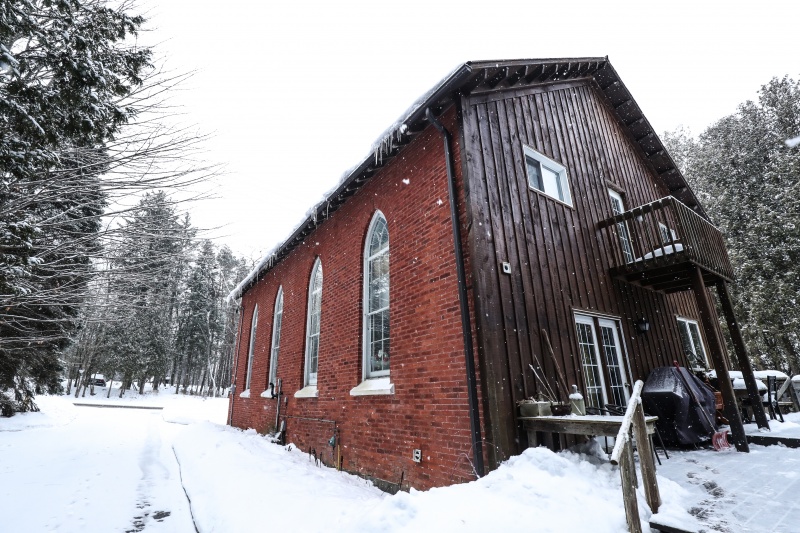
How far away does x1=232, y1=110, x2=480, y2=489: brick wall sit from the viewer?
4.77 m

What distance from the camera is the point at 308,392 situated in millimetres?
8148

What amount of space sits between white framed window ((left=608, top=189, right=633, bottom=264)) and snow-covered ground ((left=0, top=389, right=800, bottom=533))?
12.3 ft

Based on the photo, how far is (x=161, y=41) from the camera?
3938mm

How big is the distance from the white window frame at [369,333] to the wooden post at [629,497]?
3300 mm

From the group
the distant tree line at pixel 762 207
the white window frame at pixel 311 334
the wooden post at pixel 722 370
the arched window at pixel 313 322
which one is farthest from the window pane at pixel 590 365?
the distant tree line at pixel 762 207

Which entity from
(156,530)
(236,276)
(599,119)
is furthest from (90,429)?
(236,276)

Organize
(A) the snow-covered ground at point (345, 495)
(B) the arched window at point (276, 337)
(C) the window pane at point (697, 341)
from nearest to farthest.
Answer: (A) the snow-covered ground at point (345, 495) < (C) the window pane at point (697, 341) < (B) the arched window at point (276, 337)

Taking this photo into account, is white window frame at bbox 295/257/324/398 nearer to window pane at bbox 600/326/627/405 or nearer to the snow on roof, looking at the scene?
the snow on roof

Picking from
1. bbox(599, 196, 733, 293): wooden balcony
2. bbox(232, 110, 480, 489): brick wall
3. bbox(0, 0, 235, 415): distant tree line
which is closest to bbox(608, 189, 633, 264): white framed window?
bbox(599, 196, 733, 293): wooden balcony

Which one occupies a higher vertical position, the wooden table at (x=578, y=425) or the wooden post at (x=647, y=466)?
the wooden table at (x=578, y=425)

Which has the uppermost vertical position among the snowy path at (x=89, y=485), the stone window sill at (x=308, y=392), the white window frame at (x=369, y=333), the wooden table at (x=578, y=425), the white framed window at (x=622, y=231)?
the white framed window at (x=622, y=231)

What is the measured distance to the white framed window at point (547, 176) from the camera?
675 centimetres

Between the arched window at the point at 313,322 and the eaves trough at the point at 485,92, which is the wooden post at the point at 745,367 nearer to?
the eaves trough at the point at 485,92

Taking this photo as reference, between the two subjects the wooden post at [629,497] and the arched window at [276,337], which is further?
the arched window at [276,337]
